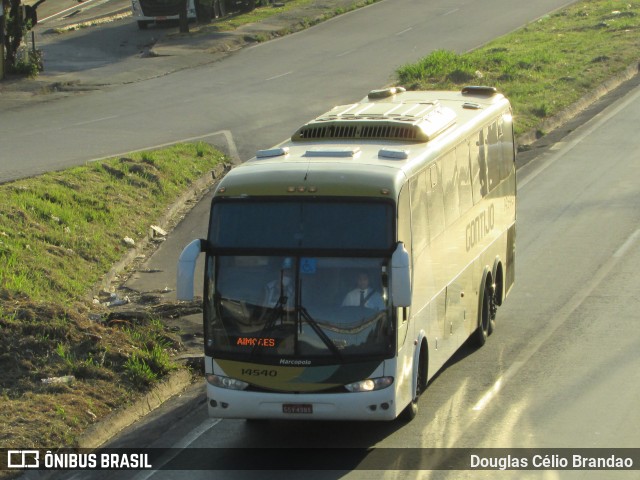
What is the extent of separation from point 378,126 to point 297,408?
3.57 metres

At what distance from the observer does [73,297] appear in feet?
56.3

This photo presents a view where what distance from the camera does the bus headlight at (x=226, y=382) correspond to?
446 inches

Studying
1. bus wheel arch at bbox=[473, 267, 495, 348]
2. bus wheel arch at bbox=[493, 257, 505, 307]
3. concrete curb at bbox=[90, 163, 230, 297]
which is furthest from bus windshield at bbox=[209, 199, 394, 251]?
concrete curb at bbox=[90, 163, 230, 297]

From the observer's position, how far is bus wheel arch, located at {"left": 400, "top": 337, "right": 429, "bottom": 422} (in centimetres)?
A: 1218

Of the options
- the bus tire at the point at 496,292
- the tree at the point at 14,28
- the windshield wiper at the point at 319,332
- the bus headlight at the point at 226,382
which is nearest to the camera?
the windshield wiper at the point at 319,332

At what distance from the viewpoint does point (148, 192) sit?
894 inches

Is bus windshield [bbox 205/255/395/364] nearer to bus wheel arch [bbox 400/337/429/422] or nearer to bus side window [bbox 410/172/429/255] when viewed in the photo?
bus side window [bbox 410/172/429/255]

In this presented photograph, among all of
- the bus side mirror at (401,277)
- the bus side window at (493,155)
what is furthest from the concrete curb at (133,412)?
the bus side window at (493,155)

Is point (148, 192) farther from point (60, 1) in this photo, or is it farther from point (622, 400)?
point (60, 1)

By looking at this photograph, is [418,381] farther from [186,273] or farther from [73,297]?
[73,297]

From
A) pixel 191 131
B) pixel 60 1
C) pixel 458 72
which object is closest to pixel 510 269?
pixel 191 131

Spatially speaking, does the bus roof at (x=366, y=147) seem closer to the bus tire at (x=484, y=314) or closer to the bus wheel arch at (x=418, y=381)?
the bus wheel arch at (x=418, y=381)

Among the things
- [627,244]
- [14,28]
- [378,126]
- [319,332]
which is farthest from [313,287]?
[14,28]

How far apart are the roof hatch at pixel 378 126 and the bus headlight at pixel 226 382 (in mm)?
3099
